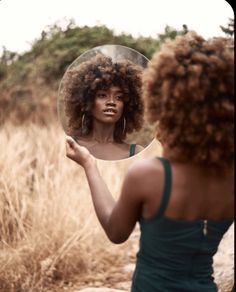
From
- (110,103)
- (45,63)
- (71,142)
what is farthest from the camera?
(45,63)

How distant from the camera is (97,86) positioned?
2.56m

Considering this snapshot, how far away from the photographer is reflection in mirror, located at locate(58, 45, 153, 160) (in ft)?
8.42

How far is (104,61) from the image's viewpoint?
259 centimetres

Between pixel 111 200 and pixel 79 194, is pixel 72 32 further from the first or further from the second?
pixel 111 200

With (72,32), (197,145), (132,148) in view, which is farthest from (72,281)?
(72,32)

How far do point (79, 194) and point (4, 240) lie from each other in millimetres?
944

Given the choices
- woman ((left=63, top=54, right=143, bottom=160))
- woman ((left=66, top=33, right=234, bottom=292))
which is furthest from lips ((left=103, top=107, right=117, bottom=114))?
woman ((left=66, top=33, right=234, bottom=292))

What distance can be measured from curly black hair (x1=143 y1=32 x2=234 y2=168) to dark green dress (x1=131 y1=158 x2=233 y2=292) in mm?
222

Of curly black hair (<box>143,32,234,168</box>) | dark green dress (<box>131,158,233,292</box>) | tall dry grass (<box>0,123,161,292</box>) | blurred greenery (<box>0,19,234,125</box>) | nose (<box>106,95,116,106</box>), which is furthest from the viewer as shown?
blurred greenery (<box>0,19,234,125</box>)

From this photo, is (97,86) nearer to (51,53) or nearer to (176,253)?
(176,253)

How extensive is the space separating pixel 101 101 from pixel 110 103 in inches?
1.8

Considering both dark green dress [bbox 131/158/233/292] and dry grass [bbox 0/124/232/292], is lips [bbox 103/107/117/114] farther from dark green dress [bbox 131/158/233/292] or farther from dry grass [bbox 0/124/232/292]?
dry grass [bbox 0/124/232/292]

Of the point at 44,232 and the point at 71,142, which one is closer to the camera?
the point at 71,142

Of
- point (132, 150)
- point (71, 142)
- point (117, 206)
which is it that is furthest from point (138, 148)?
point (117, 206)
